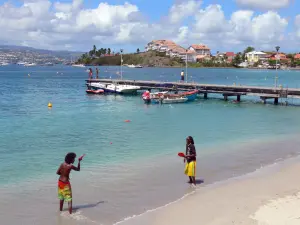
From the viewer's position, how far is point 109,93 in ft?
234

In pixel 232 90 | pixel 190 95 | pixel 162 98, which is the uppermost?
pixel 232 90

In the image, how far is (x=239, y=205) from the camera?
533 inches

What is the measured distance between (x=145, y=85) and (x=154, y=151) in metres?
49.6

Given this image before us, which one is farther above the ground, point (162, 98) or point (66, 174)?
point (66, 174)

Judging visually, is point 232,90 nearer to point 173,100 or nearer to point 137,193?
point 173,100

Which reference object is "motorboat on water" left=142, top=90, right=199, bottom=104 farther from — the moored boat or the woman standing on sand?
the woman standing on sand

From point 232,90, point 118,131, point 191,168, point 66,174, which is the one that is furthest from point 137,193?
point 232,90

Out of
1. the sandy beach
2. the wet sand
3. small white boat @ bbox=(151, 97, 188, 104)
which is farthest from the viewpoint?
small white boat @ bbox=(151, 97, 188, 104)

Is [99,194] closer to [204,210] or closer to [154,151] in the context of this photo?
[204,210]

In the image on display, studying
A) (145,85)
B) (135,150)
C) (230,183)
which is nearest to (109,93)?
(145,85)

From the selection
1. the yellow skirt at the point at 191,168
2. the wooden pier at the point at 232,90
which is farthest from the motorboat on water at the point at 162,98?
the yellow skirt at the point at 191,168

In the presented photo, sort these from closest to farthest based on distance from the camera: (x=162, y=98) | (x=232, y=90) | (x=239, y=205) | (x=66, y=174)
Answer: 1. (x=66, y=174)
2. (x=239, y=205)
3. (x=162, y=98)
4. (x=232, y=90)

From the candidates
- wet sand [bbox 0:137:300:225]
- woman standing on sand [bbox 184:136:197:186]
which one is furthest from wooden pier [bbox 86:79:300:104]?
woman standing on sand [bbox 184:136:197:186]

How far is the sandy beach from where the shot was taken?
1214cm
